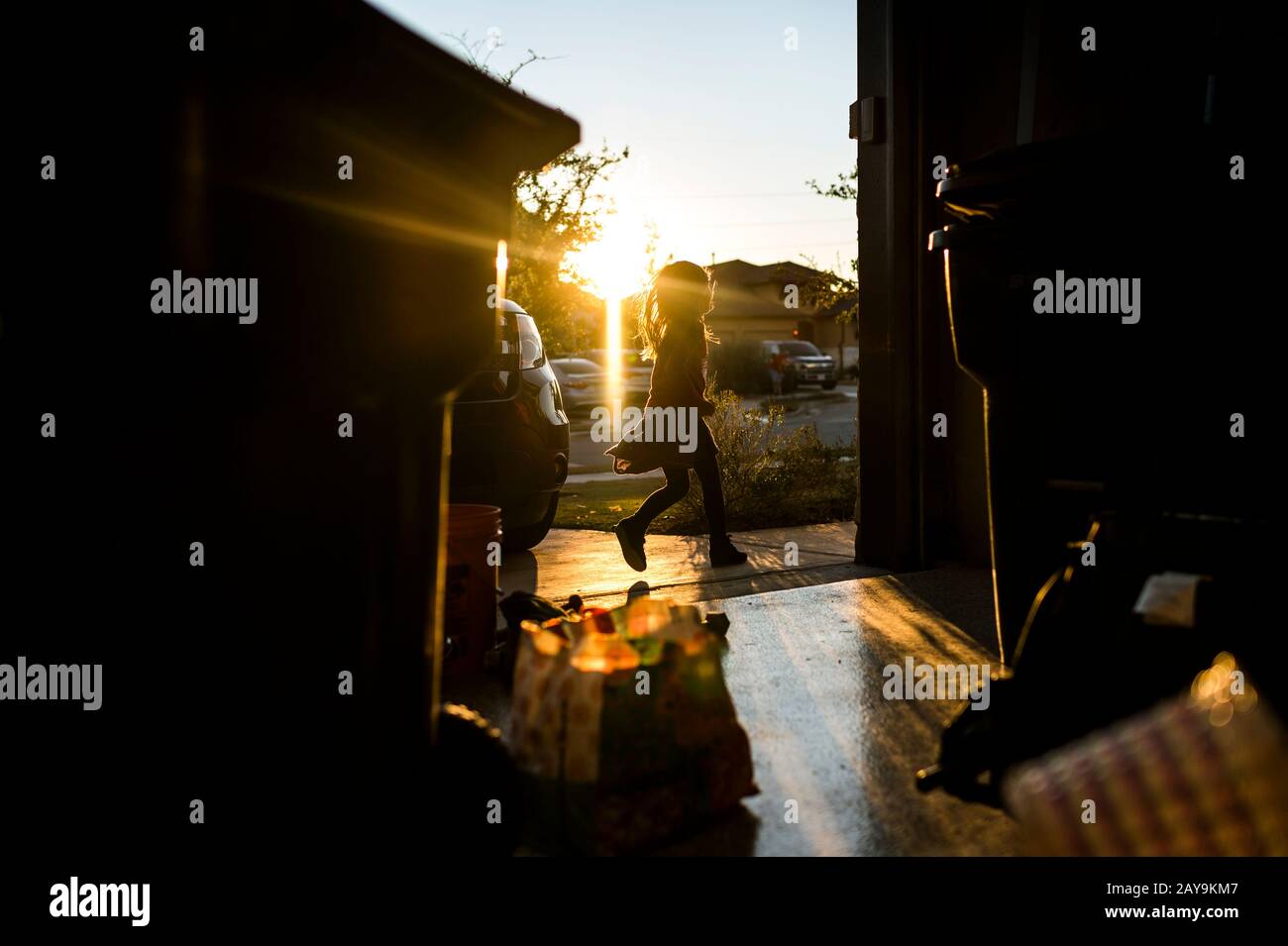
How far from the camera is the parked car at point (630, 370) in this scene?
20.4 metres

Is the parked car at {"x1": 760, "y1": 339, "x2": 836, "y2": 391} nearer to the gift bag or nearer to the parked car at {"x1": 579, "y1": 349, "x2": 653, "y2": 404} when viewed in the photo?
the parked car at {"x1": 579, "y1": 349, "x2": 653, "y2": 404}

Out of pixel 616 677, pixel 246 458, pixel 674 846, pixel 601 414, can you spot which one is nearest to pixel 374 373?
pixel 246 458

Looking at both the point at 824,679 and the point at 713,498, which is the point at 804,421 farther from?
the point at 824,679

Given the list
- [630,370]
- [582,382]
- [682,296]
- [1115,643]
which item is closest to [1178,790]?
[1115,643]

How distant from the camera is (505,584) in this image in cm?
551

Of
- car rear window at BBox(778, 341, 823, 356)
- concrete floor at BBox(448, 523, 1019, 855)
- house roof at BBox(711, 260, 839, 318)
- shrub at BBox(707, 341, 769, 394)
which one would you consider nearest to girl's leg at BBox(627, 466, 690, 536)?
concrete floor at BBox(448, 523, 1019, 855)

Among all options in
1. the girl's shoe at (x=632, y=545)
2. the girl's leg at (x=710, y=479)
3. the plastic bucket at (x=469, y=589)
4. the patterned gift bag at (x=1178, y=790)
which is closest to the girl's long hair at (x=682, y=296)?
the girl's leg at (x=710, y=479)

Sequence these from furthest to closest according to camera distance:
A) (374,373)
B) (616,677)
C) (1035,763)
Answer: (616,677) → (1035,763) → (374,373)

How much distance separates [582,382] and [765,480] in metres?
11.9

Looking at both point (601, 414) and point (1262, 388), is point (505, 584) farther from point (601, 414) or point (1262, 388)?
point (601, 414)

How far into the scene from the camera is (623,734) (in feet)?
7.52

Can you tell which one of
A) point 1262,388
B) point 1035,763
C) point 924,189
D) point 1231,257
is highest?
point 924,189

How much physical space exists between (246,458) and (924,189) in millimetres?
4332

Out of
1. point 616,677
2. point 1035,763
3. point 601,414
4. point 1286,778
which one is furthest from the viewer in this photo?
point 601,414
